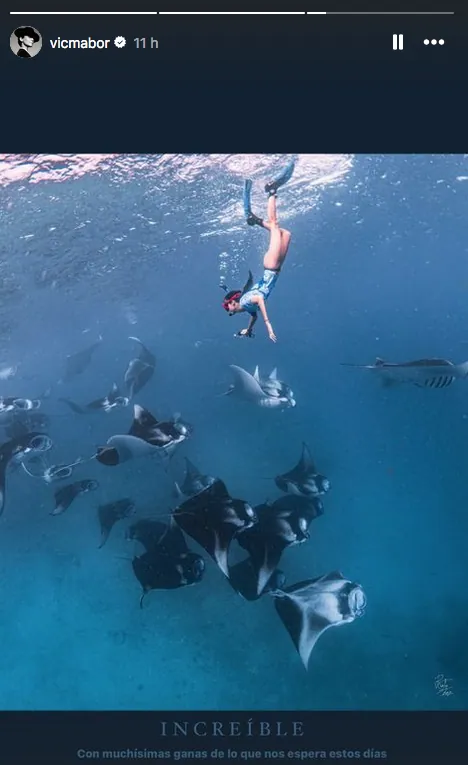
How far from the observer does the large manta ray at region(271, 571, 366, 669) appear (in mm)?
2984

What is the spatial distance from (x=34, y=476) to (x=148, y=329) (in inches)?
52.5

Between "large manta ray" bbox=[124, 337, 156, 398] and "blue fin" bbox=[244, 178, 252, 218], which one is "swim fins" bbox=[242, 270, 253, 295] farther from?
"large manta ray" bbox=[124, 337, 156, 398]

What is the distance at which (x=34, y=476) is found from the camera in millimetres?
3135

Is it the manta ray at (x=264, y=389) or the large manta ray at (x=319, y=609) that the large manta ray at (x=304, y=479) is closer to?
the manta ray at (x=264, y=389)

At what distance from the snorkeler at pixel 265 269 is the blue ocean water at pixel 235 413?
2.8 inches

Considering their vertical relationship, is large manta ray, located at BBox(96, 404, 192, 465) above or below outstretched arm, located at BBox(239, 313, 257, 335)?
below

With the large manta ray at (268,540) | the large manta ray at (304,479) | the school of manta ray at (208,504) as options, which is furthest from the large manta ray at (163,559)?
the large manta ray at (304,479)

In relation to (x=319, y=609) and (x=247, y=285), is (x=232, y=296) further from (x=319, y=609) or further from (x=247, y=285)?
(x=319, y=609)
